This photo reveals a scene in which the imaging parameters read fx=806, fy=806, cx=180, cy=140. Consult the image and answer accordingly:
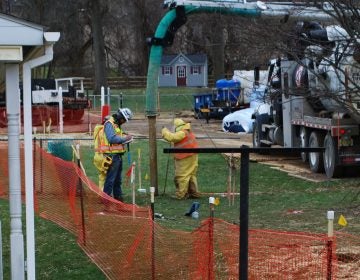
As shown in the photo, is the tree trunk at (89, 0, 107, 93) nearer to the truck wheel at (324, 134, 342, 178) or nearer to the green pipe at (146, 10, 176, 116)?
the truck wheel at (324, 134, 342, 178)

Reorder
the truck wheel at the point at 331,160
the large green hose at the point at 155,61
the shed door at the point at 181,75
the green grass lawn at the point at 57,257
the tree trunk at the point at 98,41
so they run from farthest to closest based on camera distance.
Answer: the shed door at the point at 181,75 → the tree trunk at the point at 98,41 → the truck wheel at the point at 331,160 → the large green hose at the point at 155,61 → the green grass lawn at the point at 57,257

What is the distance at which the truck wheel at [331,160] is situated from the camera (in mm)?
17531

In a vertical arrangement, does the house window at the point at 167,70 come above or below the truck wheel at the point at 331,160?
above

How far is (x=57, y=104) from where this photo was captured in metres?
39.4

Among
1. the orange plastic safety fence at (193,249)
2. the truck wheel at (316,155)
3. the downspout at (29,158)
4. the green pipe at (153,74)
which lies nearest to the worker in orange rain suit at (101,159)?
the green pipe at (153,74)

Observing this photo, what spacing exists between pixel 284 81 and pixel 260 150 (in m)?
13.7

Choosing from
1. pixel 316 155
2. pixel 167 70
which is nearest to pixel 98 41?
pixel 167 70

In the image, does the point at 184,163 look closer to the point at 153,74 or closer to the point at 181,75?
the point at 153,74

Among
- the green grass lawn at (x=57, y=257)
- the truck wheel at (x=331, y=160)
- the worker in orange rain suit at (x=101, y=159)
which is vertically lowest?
the green grass lawn at (x=57, y=257)

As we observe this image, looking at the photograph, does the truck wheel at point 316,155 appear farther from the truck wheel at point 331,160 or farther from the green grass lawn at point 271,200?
the green grass lawn at point 271,200

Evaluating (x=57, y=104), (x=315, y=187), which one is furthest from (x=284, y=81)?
(x=57, y=104)

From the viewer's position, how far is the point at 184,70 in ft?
261

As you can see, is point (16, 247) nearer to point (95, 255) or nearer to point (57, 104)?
point (95, 255)

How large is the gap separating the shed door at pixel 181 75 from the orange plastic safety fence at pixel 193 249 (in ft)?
228
